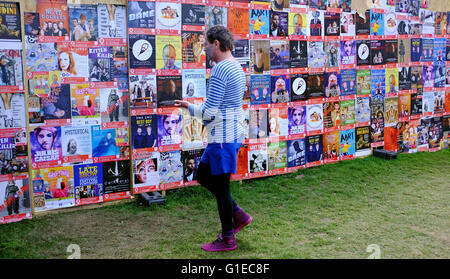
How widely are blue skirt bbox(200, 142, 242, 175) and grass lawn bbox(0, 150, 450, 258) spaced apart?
723mm

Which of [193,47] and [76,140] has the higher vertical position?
[193,47]

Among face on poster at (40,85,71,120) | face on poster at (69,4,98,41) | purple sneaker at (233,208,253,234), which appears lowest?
purple sneaker at (233,208,253,234)

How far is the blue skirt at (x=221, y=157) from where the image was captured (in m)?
3.57

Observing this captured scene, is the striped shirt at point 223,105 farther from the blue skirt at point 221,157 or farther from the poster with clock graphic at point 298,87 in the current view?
the poster with clock graphic at point 298,87

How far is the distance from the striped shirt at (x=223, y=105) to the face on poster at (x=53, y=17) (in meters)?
1.83

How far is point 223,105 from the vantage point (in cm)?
356

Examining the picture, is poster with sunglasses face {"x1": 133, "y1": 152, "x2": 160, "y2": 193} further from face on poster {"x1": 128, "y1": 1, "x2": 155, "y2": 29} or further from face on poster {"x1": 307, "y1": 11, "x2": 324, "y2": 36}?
face on poster {"x1": 307, "y1": 11, "x2": 324, "y2": 36}

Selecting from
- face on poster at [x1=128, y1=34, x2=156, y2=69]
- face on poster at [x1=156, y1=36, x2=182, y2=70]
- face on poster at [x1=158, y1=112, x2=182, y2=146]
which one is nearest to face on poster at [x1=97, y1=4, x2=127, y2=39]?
→ face on poster at [x1=128, y1=34, x2=156, y2=69]

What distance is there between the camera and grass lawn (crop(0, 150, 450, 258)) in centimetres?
380

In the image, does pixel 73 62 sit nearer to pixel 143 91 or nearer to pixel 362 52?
pixel 143 91

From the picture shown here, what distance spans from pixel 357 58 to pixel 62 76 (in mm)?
4216

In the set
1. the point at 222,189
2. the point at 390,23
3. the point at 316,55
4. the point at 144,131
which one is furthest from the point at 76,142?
the point at 390,23

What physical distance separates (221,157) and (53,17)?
7.55ft

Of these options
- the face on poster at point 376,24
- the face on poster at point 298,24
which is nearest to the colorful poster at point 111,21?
the face on poster at point 298,24
